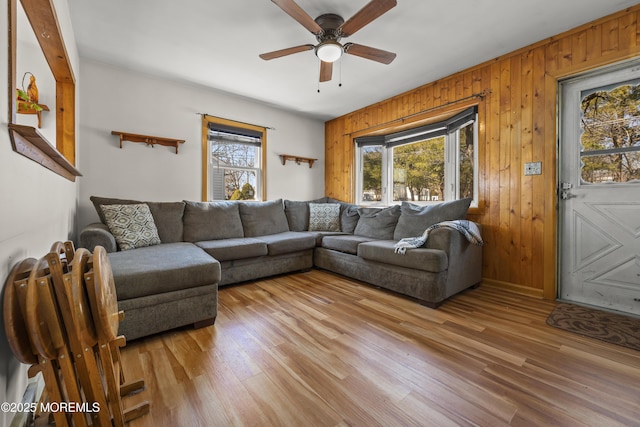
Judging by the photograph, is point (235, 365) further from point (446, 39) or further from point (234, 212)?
point (446, 39)

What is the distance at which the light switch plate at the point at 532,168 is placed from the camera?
2.60 metres

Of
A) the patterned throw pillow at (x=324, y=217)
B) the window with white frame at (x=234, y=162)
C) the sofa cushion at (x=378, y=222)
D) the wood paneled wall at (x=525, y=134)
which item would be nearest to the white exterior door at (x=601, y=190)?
the wood paneled wall at (x=525, y=134)

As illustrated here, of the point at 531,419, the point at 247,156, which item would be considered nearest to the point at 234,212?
the point at 247,156

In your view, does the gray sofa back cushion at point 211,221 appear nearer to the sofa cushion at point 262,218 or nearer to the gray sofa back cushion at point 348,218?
the sofa cushion at point 262,218

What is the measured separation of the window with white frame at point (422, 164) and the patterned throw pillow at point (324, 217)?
69 cm

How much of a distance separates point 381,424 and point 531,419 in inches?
25.9

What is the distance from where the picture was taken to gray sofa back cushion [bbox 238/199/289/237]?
A: 12.0 ft

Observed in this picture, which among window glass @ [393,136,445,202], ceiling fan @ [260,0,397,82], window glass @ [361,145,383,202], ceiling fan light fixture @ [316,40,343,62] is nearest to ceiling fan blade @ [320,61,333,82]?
ceiling fan @ [260,0,397,82]

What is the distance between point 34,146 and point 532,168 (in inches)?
147

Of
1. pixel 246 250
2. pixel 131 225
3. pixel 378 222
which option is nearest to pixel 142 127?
pixel 131 225

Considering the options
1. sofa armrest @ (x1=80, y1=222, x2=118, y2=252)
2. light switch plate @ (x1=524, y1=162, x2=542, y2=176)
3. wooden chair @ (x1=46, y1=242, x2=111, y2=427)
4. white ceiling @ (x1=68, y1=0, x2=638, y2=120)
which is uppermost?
white ceiling @ (x1=68, y1=0, x2=638, y2=120)

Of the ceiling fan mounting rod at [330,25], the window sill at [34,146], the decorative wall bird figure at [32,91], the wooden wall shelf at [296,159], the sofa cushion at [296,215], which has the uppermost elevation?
the ceiling fan mounting rod at [330,25]

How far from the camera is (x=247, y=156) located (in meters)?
4.19

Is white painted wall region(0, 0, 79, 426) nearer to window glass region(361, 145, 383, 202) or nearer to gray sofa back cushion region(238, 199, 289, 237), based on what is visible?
gray sofa back cushion region(238, 199, 289, 237)
